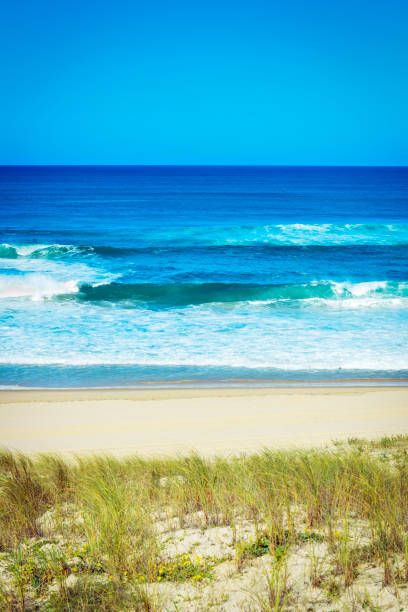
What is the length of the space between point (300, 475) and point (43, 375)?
8.31m

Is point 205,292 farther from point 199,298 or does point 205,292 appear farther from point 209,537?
point 209,537

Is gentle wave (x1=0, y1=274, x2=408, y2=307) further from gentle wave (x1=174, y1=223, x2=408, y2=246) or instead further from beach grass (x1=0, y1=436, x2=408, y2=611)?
beach grass (x1=0, y1=436, x2=408, y2=611)

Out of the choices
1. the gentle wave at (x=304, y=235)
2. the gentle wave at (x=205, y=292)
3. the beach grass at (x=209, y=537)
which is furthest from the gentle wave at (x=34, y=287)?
the beach grass at (x=209, y=537)

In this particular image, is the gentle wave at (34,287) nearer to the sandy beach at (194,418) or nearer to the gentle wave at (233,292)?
the gentle wave at (233,292)

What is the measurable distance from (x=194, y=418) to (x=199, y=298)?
11.5 m

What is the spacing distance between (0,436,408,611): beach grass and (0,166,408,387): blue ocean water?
6359 millimetres

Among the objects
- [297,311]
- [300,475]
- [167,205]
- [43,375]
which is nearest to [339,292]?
[297,311]

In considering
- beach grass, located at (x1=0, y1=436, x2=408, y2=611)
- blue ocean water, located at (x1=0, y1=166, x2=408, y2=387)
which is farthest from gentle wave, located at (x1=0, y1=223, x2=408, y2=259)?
beach grass, located at (x1=0, y1=436, x2=408, y2=611)

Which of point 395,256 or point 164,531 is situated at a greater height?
point 395,256

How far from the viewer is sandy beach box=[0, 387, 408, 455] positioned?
8.59 meters

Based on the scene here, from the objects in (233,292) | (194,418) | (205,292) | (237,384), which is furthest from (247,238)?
(194,418)

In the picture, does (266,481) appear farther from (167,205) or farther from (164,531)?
(167,205)

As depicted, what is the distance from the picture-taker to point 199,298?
20875 mm

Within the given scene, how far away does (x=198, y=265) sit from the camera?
26.6m
